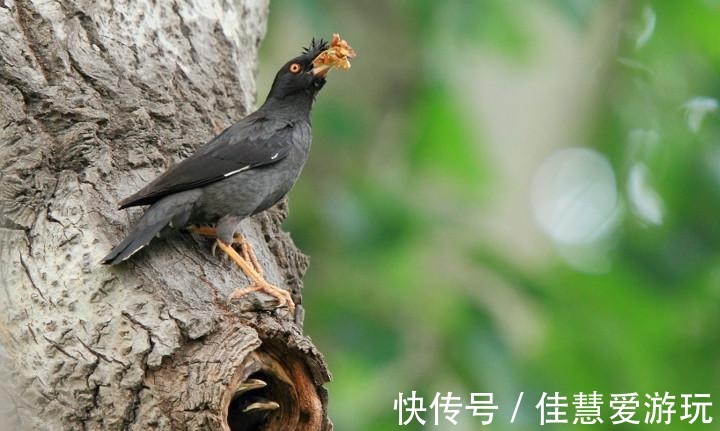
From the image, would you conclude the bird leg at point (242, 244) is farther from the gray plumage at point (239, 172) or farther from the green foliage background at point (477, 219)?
the green foliage background at point (477, 219)

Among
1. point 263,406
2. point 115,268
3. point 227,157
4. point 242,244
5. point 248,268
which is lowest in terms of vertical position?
point 263,406

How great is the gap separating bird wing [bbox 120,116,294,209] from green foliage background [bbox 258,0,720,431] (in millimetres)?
2311

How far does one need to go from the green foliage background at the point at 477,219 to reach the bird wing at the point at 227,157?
2.31 metres

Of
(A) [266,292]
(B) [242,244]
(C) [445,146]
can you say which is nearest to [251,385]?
(A) [266,292]

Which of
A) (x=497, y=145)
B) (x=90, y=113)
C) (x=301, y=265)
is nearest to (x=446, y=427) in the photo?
(x=497, y=145)

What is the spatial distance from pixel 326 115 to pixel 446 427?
2.29 m

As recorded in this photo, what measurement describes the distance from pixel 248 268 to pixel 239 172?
62 centimetres

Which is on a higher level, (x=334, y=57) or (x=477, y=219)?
(x=477, y=219)

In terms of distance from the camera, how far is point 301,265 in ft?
15.4

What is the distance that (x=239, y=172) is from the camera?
187 inches

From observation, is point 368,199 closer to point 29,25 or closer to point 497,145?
point 497,145

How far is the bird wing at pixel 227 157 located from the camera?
13.9ft

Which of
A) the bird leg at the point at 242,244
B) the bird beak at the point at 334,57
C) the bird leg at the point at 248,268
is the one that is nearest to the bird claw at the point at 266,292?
the bird leg at the point at 248,268

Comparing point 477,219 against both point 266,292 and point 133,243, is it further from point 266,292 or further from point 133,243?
point 133,243
